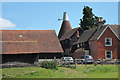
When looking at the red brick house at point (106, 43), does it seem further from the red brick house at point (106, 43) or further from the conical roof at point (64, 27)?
the conical roof at point (64, 27)

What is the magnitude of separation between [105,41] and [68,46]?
50.2 ft

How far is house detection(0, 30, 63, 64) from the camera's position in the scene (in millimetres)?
35594

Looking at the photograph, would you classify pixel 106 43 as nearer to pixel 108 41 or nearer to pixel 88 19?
pixel 108 41

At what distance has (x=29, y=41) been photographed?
39.4 metres

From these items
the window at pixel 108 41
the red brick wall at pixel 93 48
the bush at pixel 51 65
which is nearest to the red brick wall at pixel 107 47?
the window at pixel 108 41

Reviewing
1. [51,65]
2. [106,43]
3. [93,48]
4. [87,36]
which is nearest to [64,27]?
[87,36]

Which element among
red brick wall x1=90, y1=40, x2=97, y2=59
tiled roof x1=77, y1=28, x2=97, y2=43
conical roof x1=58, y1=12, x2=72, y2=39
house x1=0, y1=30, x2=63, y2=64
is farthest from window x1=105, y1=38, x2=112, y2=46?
conical roof x1=58, y1=12, x2=72, y2=39

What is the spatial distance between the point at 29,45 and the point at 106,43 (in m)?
16.9

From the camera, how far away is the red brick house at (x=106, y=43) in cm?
4531

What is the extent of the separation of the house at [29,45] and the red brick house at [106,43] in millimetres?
7760

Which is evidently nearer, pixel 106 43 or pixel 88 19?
pixel 106 43

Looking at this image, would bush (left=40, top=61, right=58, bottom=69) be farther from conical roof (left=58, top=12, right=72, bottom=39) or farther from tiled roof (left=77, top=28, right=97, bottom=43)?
conical roof (left=58, top=12, right=72, bottom=39)

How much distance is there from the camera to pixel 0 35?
44.8 meters

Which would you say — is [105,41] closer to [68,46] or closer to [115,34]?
[115,34]
